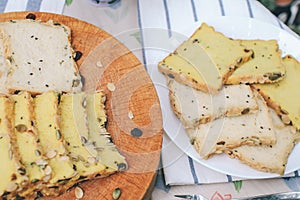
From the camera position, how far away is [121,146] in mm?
1479

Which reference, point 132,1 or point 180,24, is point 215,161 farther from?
point 132,1

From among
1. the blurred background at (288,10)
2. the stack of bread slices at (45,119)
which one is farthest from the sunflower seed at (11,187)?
the blurred background at (288,10)

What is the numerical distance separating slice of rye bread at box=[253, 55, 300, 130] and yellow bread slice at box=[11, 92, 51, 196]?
2.80 feet

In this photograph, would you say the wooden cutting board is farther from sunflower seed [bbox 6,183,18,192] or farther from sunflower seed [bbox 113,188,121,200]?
sunflower seed [bbox 6,183,18,192]

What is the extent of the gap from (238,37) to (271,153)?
561 mm

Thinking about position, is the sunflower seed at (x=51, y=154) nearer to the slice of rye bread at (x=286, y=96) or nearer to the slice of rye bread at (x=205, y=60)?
the slice of rye bread at (x=205, y=60)

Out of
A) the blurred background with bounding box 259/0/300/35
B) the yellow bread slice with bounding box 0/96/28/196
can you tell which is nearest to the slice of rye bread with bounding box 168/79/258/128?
the yellow bread slice with bounding box 0/96/28/196

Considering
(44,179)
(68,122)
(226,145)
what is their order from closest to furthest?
(44,179)
(68,122)
(226,145)

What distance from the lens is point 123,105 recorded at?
5.10ft

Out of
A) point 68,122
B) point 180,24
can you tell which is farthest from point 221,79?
point 68,122

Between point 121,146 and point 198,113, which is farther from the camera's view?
point 198,113

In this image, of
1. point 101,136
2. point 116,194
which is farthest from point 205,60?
point 116,194

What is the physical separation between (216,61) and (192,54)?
97 millimetres

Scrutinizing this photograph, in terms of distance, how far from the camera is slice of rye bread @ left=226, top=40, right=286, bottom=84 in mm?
1724
